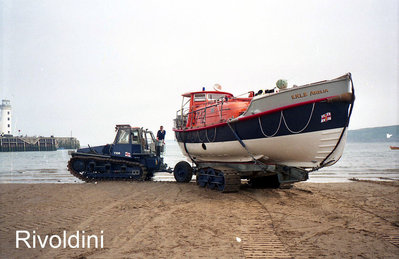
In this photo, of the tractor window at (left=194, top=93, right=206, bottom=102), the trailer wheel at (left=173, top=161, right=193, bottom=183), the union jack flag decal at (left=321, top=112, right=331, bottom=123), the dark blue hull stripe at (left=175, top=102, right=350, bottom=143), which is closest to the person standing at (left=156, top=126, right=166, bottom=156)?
the trailer wheel at (left=173, top=161, right=193, bottom=183)

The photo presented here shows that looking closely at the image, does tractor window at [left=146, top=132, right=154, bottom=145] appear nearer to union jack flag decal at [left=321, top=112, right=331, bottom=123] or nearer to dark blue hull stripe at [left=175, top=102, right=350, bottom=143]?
dark blue hull stripe at [left=175, top=102, right=350, bottom=143]

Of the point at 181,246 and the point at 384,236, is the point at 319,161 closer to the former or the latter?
the point at 384,236

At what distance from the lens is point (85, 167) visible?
1377 centimetres

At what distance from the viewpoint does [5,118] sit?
94.2m

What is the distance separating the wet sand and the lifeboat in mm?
1249

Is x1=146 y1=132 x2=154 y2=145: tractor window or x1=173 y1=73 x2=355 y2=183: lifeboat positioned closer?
x1=173 y1=73 x2=355 y2=183: lifeboat

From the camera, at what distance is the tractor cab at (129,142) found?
Result: 13516 millimetres

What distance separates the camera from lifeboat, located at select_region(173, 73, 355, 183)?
6.98 metres

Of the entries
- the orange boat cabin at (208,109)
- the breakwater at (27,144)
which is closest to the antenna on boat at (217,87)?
the orange boat cabin at (208,109)

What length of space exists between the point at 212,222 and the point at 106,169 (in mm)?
9164

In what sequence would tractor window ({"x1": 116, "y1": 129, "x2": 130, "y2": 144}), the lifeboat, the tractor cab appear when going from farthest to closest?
tractor window ({"x1": 116, "y1": 129, "x2": 130, "y2": 144}) < the tractor cab < the lifeboat

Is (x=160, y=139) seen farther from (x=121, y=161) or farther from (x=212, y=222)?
(x=212, y=222)

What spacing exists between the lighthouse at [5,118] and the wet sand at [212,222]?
327 ft

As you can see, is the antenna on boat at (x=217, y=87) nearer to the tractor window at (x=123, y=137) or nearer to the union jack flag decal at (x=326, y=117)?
the tractor window at (x=123, y=137)
